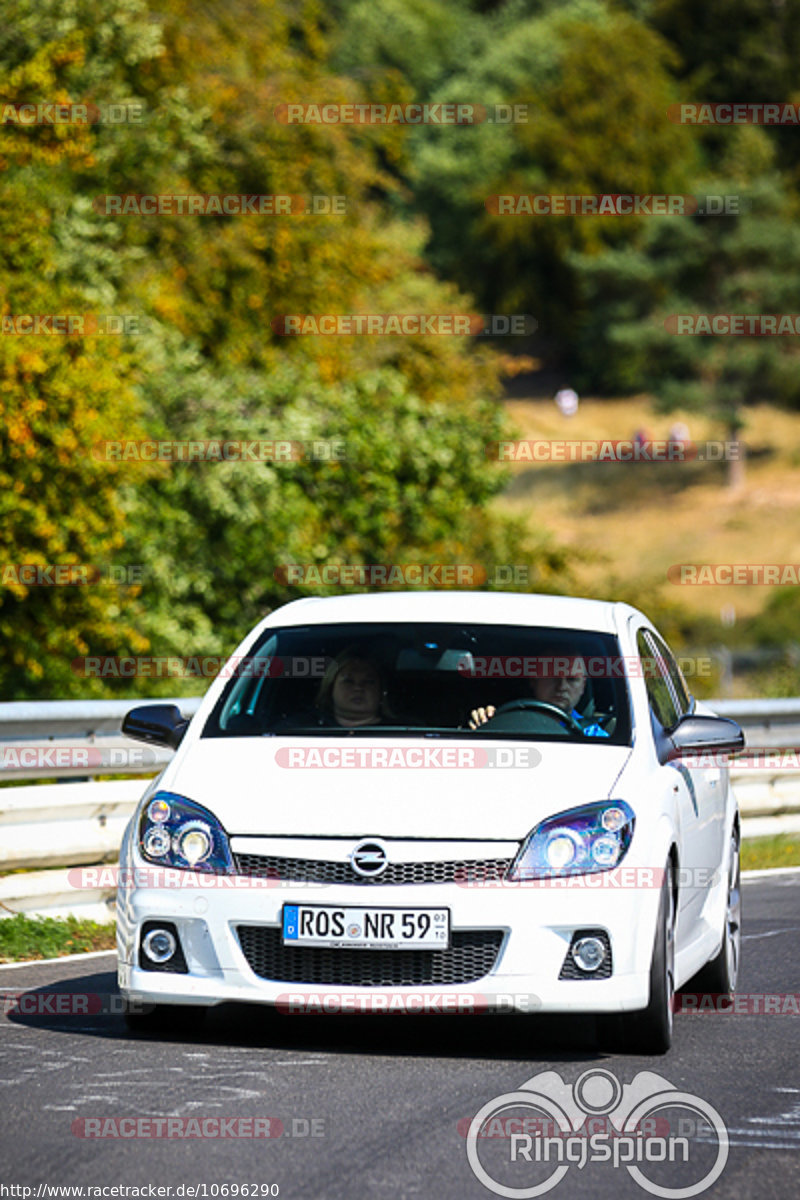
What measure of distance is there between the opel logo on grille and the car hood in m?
0.05

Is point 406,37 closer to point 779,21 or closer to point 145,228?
point 779,21

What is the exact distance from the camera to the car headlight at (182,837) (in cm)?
668

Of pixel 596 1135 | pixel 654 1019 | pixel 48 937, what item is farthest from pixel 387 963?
pixel 48 937

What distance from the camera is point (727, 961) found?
8445 mm

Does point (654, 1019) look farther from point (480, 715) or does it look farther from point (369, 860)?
point (480, 715)

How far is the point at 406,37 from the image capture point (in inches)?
3762

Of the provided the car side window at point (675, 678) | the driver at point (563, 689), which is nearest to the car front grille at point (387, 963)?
the driver at point (563, 689)

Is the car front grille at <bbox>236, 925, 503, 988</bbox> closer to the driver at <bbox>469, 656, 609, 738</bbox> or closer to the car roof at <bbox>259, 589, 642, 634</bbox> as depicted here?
the driver at <bbox>469, 656, 609, 738</bbox>

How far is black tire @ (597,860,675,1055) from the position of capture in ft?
22.1

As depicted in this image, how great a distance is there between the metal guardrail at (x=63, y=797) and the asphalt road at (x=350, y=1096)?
1.37m

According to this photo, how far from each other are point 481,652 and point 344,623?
22.4 inches

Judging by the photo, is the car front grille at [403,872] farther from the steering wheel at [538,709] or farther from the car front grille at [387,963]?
the steering wheel at [538,709]

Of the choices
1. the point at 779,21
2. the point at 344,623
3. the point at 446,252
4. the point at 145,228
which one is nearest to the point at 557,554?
the point at 145,228

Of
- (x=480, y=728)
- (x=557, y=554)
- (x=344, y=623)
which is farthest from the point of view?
(x=557, y=554)
